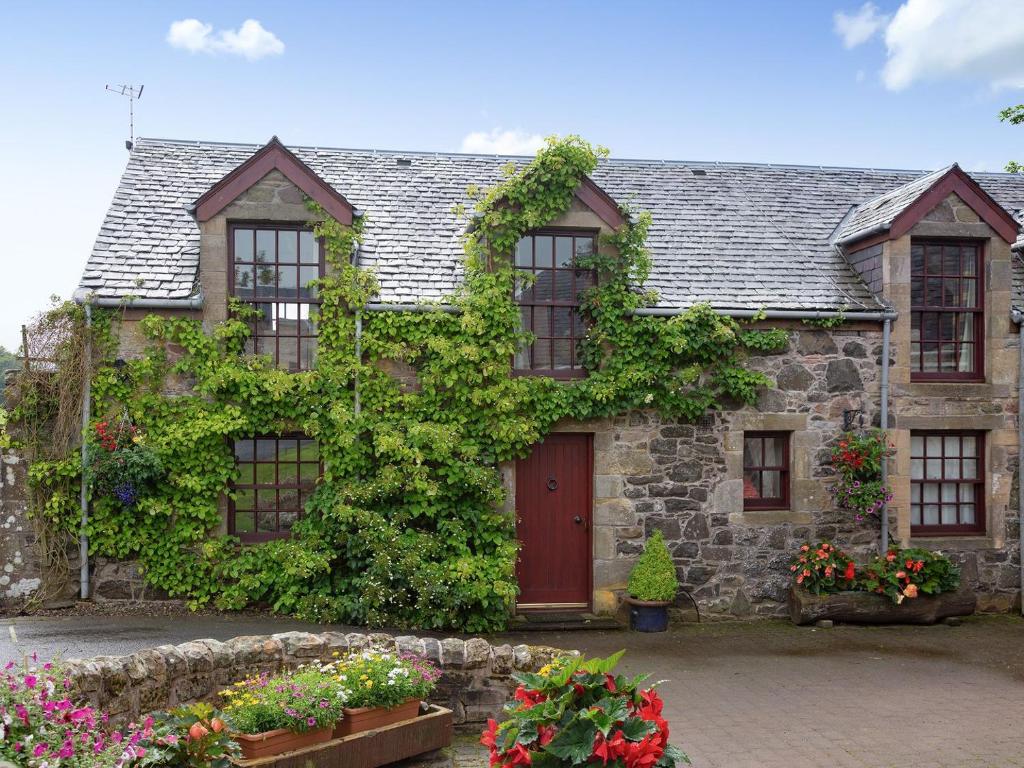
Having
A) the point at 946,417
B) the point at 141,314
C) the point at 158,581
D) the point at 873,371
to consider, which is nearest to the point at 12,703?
the point at 158,581

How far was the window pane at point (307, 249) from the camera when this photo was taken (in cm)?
1166

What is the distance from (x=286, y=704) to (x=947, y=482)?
10.1m

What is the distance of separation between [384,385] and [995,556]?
869cm

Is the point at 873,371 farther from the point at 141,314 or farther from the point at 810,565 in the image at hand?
the point at 141,314

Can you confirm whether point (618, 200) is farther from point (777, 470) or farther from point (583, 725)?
point (583, 725)

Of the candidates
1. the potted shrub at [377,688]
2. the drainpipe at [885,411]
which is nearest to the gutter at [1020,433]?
the drainpipe at [885,411]

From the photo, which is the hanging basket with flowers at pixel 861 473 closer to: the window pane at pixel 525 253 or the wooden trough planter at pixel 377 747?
the window pane at pixel 525 253

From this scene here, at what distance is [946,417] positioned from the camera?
1241 centimetres

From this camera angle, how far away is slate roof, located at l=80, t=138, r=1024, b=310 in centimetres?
1183

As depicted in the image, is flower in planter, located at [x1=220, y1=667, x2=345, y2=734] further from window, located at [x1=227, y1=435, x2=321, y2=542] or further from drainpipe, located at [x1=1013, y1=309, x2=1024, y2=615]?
drainpipe, located at [x1=1013, y1=309, x2=1024, y2=615]

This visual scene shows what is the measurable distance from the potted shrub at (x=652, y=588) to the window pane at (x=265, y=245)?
6.08 meters

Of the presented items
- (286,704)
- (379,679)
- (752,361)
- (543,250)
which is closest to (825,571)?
(752,361)

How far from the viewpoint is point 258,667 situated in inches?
278

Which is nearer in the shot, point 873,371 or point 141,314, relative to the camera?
point 141,314
